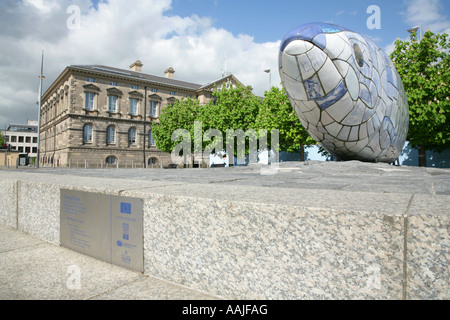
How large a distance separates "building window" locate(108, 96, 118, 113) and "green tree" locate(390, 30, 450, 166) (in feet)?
115

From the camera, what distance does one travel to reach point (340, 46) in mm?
6879

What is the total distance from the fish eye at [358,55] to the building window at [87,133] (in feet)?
125

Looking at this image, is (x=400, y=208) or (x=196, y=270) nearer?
(x=400, y=208)

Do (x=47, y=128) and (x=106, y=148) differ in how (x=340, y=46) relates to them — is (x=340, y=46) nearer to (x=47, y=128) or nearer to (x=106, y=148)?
(x=106, y=148)

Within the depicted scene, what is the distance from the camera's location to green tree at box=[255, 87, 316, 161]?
21469mm

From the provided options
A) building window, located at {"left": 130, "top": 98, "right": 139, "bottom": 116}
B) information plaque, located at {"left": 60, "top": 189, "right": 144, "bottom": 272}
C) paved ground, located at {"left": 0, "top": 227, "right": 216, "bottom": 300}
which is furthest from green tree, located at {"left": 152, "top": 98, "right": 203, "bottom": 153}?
paved ground, located at {"left": 0, "top": 227, "right": 216, "bottom": 300}

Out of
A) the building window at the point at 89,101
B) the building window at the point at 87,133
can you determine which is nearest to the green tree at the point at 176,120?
the building window at the point at 87,133

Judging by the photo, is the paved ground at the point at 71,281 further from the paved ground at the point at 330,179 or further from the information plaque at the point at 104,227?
the paved ground at the point at 330,179

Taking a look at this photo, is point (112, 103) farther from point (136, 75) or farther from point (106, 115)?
point (136, 75)

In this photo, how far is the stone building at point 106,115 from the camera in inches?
1479
